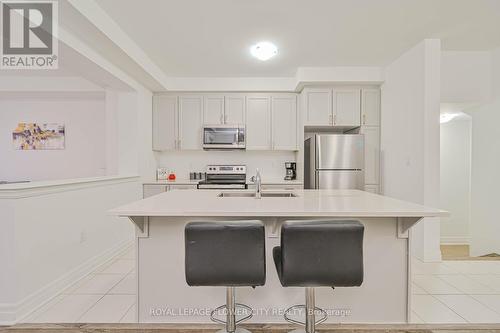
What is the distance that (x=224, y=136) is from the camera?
15.3ft

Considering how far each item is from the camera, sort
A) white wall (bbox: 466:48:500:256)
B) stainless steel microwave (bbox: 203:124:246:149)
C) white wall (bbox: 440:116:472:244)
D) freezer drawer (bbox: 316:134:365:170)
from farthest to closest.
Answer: white wall (bbox: 440:116:472:244) < stainless steel microwave (bbox: 203:124:246:149) < freezer drawer (bbox: 316:134:365:170) < white wall (bbox: 466:48:500:256)

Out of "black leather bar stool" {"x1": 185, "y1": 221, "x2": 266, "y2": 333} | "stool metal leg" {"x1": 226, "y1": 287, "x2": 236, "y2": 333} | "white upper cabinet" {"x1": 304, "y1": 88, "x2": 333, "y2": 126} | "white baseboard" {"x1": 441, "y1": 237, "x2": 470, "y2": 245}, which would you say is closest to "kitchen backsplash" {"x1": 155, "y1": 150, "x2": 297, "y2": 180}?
"white upper cabinet" {"x1": 304, "y1": 88, "x2": 333, "y2": 126}

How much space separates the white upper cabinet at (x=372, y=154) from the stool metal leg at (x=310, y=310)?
3051 mm

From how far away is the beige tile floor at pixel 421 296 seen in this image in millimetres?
2211

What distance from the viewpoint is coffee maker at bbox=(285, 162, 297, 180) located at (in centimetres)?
494

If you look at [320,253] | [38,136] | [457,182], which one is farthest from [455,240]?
[38,136]

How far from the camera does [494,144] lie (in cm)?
379

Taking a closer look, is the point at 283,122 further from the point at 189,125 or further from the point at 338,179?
the point at 189,125

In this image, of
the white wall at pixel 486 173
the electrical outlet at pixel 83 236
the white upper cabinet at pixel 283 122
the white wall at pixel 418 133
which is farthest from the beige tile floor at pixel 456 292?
the electrical outlet at pixel 83 236

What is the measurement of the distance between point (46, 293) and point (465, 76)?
17.3 feet

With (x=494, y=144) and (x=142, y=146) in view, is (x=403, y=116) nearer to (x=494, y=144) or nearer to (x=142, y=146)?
(x=494, y=144)

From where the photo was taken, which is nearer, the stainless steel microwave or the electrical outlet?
the electrical outlet

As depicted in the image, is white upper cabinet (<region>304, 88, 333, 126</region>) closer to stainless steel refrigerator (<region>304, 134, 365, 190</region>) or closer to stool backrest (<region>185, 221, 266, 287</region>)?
stainless steel refrigerator (<region>304, 134, 365, 190</region>)
